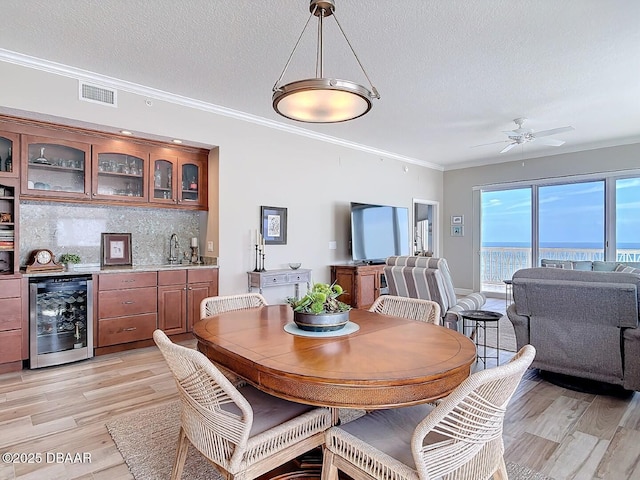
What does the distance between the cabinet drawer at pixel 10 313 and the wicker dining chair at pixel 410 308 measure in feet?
10.4

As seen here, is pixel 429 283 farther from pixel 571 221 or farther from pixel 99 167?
pixel 571 221

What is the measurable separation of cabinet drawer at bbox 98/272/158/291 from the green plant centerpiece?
2701mm

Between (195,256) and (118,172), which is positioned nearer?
(118,172)

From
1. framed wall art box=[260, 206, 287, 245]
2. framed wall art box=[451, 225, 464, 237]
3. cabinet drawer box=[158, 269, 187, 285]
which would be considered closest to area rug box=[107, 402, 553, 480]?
cabinet drawer box=[158, 269, 187, 285]

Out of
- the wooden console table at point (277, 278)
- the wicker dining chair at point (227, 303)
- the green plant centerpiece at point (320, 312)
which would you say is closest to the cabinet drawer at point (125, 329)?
the wooden console table at point (277, 278)

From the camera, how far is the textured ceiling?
2621mm

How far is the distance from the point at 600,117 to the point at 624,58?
197 cm

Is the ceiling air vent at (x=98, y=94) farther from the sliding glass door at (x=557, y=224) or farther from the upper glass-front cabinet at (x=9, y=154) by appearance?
the sliding glass door at (x=557, y=224)

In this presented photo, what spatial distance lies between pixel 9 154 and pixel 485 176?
770 centimetres

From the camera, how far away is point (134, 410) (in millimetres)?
2652

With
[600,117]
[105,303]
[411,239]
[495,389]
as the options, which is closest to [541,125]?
[600,117]

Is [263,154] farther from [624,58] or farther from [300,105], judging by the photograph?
[624,58]

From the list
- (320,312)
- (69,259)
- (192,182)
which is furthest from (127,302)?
(320,312)

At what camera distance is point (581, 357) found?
115 inches
